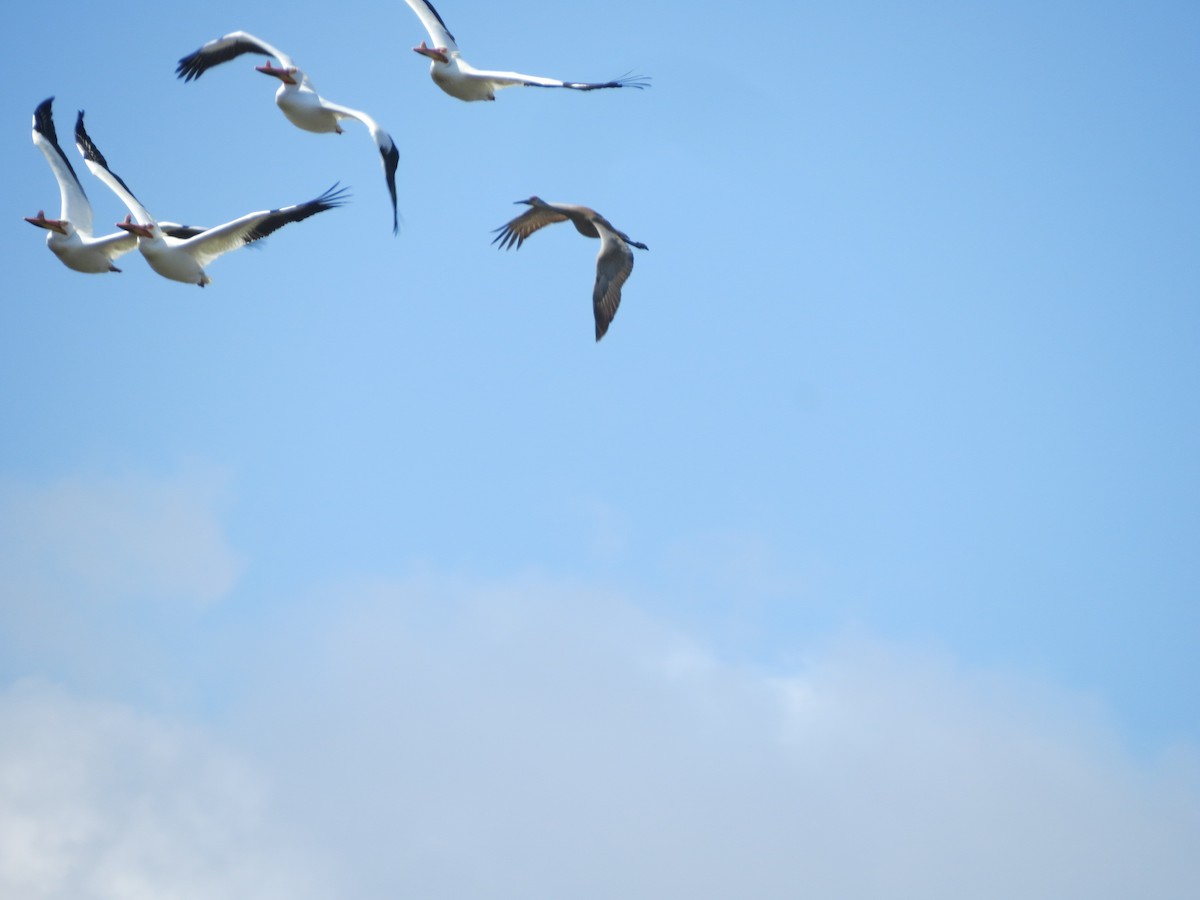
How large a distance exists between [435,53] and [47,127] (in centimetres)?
928

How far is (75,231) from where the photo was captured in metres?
38.1

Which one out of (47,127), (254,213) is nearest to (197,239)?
(254,213)

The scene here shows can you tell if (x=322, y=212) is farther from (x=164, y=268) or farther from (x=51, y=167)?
(x=51, y=167)

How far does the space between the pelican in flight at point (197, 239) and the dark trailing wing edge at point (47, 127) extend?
2.70m

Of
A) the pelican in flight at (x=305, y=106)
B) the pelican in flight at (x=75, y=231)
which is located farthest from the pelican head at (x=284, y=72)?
the pelican in flight at (x=75, y=231)

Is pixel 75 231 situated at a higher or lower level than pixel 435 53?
lower

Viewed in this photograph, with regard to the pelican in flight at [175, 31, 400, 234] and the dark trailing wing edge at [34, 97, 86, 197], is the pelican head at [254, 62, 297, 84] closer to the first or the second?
the pelican in flight at [175, 31, 400, 234]

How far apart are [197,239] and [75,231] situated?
4.28 m

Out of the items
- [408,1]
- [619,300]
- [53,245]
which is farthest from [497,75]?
[53,245]

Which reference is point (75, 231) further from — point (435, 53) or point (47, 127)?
point (435, 53)

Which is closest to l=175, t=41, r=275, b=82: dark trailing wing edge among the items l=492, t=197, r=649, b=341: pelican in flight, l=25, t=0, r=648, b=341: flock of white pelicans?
l=25, t=0, r=648, b=341: flock of white pelicans

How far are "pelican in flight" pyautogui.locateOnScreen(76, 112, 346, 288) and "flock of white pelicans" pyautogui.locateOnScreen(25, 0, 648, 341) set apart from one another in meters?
0.02

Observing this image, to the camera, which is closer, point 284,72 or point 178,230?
point 284,72

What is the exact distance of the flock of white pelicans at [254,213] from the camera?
114 ft
